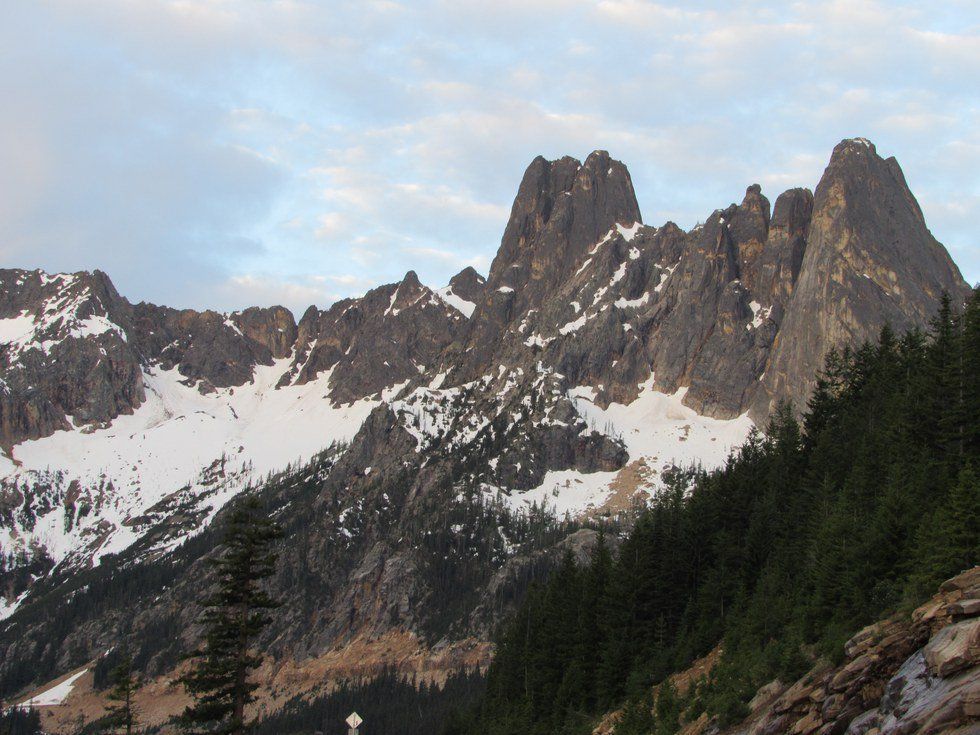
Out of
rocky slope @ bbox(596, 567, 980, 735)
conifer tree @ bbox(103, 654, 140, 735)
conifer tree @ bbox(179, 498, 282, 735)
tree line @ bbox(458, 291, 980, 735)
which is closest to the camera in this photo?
rocky slope @ bbox(596, 567, 980, 735)

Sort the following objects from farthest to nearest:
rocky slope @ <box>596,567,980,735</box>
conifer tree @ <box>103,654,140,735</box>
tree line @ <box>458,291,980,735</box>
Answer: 1. conifer tree @ <box>103,654,140,735</box>
2. tree line @ <box>458,291,980,735</box>
3. rocky slope @ <box>596,567,980,735</box>

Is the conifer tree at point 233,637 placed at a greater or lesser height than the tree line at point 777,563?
greater

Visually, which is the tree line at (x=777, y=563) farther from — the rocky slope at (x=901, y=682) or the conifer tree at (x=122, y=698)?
the conifer tree at (x=122, y=698)


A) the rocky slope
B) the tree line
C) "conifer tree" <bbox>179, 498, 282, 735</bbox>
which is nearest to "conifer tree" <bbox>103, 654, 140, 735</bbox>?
"conifer tree" <bbox>179, 498, 282, 735</bbox>

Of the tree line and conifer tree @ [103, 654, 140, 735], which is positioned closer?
the tree line

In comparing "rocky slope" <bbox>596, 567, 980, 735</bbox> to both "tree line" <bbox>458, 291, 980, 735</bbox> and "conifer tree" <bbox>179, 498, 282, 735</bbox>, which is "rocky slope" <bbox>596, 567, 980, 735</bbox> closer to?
"tree line" <bbox>458, 291, 980, 735</bbox>

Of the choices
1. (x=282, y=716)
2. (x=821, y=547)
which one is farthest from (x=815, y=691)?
(x=282, y=716)

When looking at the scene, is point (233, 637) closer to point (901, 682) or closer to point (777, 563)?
point (901, 682)

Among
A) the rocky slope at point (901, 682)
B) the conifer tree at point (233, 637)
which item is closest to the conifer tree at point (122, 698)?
the conifer tree at point (233, 637)

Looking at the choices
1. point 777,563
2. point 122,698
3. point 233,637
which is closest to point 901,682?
point 233,637

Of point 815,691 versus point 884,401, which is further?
point 884,401

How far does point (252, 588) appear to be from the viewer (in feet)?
137

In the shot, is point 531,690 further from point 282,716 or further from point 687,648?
point 282,716

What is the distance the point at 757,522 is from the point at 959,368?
1524 centimetres
